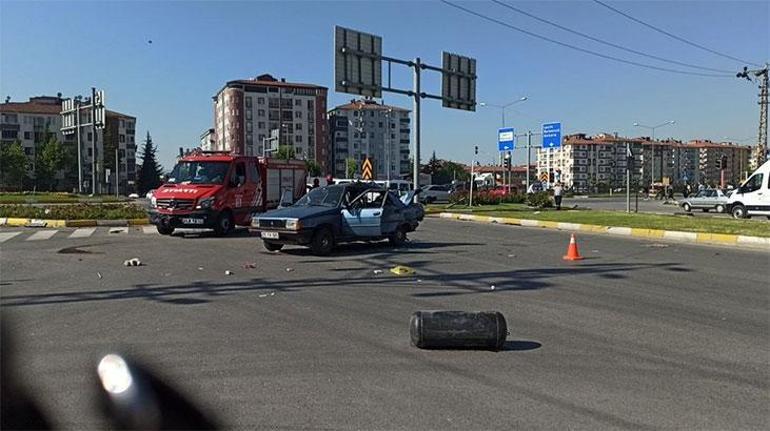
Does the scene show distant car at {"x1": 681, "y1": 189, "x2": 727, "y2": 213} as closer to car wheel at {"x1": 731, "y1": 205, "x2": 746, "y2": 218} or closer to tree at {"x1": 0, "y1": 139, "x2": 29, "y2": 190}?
car wheel at {"x1": 731, "y1": 205, "x2": 746, "y2": 218}

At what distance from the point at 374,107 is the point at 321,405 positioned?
526ft

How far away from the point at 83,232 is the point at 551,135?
3154 centimetres

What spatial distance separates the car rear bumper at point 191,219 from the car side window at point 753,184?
2343 cm

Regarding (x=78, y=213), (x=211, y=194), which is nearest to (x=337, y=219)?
(x=211, y=194)

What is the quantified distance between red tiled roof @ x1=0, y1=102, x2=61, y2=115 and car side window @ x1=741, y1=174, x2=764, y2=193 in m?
117

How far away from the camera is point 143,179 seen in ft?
348

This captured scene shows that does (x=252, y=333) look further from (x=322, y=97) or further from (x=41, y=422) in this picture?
(x=322, y=97)

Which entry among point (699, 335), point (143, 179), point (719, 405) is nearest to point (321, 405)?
point (719, 405)

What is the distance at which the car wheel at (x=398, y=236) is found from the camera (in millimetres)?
15809

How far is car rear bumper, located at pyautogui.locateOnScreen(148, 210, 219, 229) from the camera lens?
1805cm

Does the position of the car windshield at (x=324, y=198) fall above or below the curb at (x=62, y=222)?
above

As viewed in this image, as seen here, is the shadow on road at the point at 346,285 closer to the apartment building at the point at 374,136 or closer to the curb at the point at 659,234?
the curb at the point at 659,234

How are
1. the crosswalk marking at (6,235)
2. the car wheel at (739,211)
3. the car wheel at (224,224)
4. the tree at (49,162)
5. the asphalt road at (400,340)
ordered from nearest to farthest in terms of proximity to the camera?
1. the asphalt road at (400,340)
2. the crosswalk marking at (6,235)
3. the car wheel at (224,224)
4. the car wheel at (739,211)
5. the tree at (49,162)

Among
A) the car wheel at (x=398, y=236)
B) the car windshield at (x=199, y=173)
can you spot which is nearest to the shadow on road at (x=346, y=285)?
the car wheel at (x=398, y=236)
